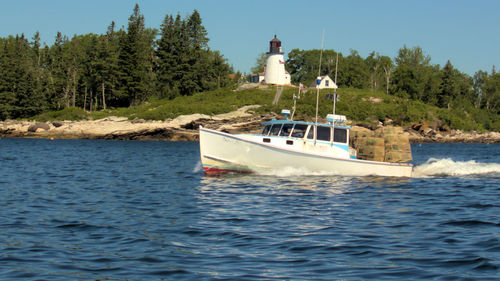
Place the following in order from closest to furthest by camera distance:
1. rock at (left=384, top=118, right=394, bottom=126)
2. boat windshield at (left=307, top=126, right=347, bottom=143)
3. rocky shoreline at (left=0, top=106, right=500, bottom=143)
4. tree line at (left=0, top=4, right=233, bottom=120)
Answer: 1. boat windshield at (left=307, top=126, right=347, bottom=143)
2. rocky shoreline at (left=0, top=106, right=500, bottom=143)
3. rock at (left=384, top=118, right=394, bottom=126)
4. tree line at (left=0, top=4, right=233, bottom=120)

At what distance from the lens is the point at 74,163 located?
30266mm

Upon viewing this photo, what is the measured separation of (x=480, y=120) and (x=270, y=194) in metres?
92.1

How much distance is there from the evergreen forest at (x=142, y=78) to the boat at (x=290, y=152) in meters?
51.9

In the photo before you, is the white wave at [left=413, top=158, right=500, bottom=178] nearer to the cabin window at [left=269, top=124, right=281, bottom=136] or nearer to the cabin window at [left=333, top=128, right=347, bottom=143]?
the cabin window at [left=333, top=128, right=347, bottom=143]

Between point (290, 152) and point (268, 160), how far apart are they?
1038mm

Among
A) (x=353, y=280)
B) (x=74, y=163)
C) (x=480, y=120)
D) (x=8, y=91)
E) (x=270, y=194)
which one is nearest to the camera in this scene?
(x=353, y=280)

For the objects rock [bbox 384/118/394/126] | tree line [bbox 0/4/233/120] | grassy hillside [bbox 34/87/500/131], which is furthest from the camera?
Answer: tree line [bbox 0/4/233/120]

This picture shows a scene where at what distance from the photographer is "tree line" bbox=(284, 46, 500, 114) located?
100m

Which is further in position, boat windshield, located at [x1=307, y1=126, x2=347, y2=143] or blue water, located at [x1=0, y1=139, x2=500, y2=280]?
boat windshield, located at [x1=307, y1=126, x2=347, y2=143]

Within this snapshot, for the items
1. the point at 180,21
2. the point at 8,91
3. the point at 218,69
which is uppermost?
the point at 180,21

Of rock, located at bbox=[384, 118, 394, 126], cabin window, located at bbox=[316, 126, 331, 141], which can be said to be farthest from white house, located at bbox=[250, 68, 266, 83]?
cabin window, located at bbox=[316, 126, 331, 141]

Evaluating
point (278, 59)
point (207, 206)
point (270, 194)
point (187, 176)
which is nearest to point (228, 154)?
point (187, 176)

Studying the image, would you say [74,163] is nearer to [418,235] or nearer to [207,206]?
[207,206]

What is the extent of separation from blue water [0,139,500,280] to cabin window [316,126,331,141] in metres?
1.95
